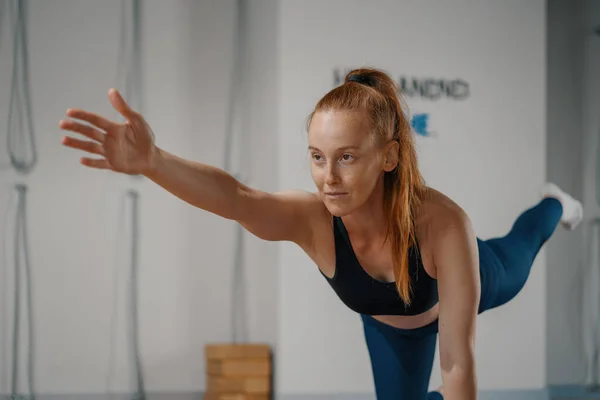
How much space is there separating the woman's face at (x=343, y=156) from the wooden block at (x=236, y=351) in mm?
2082

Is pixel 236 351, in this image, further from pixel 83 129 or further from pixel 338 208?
pixel 83 129

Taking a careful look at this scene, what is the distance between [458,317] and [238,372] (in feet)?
6.86

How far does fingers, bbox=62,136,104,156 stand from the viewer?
4.02 ft

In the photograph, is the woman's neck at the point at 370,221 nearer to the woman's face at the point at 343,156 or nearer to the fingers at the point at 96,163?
the woman's face at the point at 343,156

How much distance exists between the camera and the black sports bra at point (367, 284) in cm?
169

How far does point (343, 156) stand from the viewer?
148cm

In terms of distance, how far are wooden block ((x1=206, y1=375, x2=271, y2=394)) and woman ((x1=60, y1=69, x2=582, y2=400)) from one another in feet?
5.26

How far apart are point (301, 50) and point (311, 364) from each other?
1585mm

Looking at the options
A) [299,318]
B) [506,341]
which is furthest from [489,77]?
[299,318]

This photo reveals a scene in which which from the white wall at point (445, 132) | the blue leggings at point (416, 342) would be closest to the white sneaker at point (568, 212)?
the blue leggings at point (416, 342)

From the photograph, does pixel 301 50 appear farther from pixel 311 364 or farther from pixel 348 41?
pixel 311 364

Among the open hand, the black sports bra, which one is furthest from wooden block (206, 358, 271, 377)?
the open hand

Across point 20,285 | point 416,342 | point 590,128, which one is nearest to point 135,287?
point 20,285

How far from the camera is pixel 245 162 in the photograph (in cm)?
376
